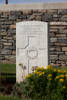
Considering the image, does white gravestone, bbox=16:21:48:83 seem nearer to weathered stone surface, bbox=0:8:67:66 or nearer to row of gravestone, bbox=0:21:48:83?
row of gravestone, bbox=0:21:48:83

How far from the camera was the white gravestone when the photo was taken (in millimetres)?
6574

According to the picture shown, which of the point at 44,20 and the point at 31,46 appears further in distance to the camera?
the point at 44,20

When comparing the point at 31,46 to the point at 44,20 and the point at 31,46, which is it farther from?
the point at 44,20

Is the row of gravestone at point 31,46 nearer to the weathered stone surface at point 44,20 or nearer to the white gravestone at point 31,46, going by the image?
the white gravestone at point 31,46

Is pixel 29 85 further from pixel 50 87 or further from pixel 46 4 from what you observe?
pixel 46 4

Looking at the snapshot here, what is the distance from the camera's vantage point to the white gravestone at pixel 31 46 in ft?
21.6

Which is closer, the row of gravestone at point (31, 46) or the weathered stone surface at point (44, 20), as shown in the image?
the row of gravestone at point (31, 46)

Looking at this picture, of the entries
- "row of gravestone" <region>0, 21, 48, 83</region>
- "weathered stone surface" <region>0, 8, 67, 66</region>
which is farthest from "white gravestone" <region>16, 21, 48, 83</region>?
"weathered stone surface" <region>0, 8, 67, 66</region>

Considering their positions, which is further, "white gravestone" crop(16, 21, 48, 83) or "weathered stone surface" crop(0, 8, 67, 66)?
"weathered stone surface" crop(0, 8, 67, 66)

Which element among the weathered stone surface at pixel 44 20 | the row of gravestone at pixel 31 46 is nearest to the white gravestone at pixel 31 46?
the row of gravestone at pixel 31 46

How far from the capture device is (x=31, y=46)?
6.64 meters

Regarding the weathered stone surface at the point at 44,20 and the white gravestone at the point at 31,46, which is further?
the weathered stone surface at the point at 44,20

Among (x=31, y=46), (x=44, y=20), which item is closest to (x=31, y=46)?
(x=31, y=46)

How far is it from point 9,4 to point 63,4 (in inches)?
83.2
